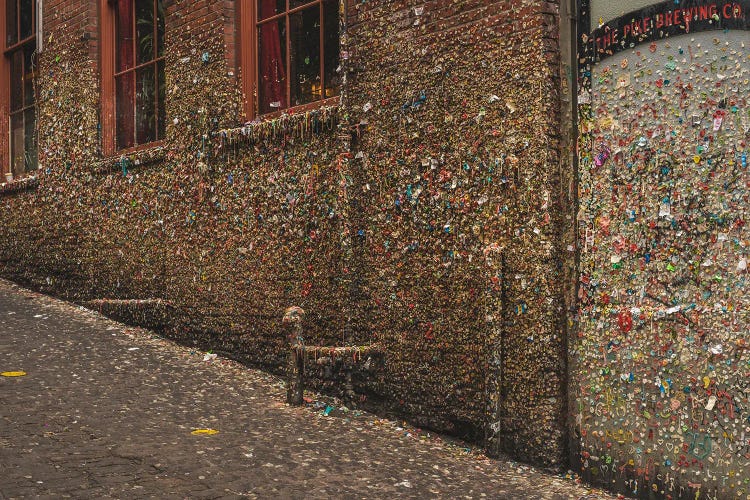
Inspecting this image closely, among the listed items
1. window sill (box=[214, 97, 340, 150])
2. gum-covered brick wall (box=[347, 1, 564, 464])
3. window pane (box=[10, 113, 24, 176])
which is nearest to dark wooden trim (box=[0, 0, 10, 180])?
window pane (box=[10, 113, 24, 176])

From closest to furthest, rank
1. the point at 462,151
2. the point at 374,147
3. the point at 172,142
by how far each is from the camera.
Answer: the point at 462,151
the point at 374,147
the point at 172,142

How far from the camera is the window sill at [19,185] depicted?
33.0 feet

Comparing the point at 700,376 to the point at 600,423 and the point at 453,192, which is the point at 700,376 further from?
the point at 453,192

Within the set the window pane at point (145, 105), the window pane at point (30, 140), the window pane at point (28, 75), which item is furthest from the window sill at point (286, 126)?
the window pane at point (28, 75)

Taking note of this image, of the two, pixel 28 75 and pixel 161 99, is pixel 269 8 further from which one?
pixel 28 75

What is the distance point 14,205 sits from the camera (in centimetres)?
1049

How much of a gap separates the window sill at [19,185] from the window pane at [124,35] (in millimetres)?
1940

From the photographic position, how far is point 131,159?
8320 mm

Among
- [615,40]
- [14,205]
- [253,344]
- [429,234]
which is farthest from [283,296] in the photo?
[14,205]

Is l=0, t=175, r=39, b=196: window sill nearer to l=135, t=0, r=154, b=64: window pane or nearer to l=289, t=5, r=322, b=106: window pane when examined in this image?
l=135, t=0, r=154, b=64: window pane

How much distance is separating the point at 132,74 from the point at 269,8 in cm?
219

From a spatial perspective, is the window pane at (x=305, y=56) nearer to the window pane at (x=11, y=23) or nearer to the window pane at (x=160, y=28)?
the window pane at (x=160, y=28)

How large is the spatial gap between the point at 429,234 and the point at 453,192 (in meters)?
0.32

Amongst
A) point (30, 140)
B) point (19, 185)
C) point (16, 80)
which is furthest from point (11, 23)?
point (19, 185)
